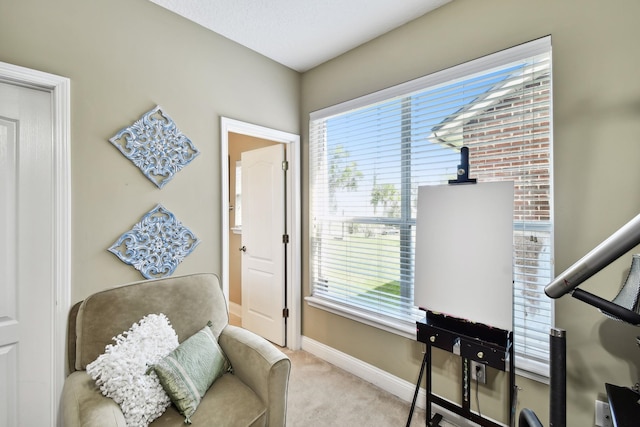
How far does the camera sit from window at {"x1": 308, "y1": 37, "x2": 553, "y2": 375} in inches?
65.6

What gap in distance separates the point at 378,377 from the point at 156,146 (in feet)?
7.76

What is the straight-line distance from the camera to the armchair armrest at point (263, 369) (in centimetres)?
141

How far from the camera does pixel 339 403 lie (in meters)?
2.14

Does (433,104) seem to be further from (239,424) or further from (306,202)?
(239,424)

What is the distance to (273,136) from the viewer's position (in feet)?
8.98

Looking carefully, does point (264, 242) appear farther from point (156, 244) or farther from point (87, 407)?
point (87, 407)

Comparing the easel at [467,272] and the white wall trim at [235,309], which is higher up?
the easel at [467,272]

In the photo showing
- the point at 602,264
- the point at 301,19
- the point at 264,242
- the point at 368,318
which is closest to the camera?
the point at 602,264

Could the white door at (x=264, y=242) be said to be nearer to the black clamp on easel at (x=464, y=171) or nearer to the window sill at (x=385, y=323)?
the window sill at (x=385, y=323)

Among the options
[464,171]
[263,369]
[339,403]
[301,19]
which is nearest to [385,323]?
[339,403]

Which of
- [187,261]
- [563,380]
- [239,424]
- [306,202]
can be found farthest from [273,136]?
[563,380]

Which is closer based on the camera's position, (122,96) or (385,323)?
(122,96)

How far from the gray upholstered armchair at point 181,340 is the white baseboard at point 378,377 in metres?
1.17

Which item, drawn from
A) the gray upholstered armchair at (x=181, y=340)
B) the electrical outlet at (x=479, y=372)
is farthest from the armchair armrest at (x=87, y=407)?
the electrical outlet at (x=479, y=372)
